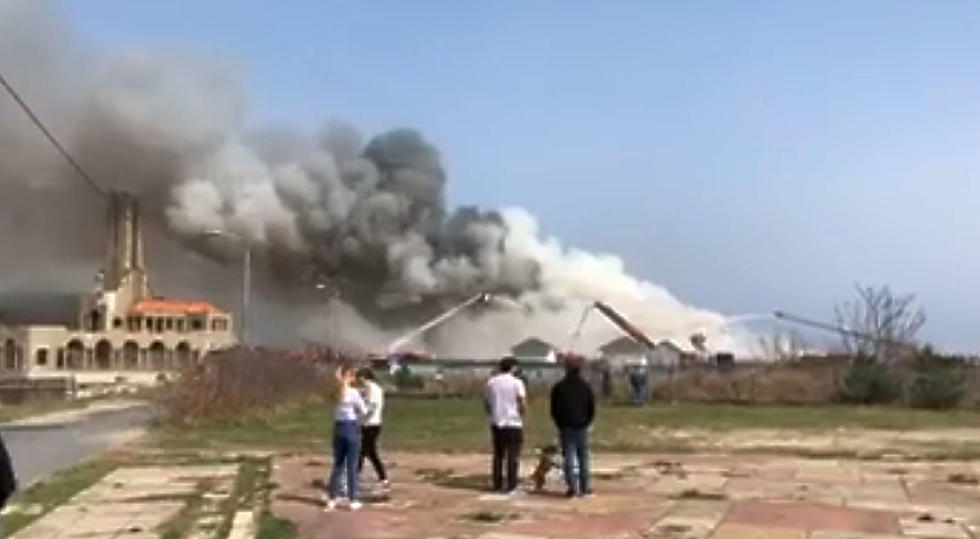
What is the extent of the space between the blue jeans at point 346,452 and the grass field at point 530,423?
1050 centimetres

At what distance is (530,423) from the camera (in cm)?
3703

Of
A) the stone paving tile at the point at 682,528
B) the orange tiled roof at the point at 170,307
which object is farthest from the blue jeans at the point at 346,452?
the orange tiled roof at the point at 170,307

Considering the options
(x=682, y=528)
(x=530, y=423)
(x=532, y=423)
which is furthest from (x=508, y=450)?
(x=532, y=423)

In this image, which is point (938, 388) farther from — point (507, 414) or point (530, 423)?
point (507, 414)

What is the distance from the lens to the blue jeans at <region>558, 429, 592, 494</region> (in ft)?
58.1

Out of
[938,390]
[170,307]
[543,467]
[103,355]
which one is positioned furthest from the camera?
[103,355]

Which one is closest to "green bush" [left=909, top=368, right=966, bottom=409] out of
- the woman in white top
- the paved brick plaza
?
the paved brick plaza

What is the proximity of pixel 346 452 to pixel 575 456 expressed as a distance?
2970 mm

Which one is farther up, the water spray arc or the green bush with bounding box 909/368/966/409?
the water spray arc

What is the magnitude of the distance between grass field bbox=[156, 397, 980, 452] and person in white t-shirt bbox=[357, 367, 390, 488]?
8.59 meters

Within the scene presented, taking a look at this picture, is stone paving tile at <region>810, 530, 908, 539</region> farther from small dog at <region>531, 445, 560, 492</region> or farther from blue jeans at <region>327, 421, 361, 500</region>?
blue jeans at <region>327, 421, 361, 500</region>

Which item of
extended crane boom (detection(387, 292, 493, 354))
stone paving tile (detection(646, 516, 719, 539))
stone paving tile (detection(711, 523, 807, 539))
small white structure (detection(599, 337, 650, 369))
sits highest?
extended crane boom (detection(387, 292, 493, 354))

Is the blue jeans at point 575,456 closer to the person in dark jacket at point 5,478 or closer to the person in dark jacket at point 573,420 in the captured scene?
the person in dark jacket at point 573,420

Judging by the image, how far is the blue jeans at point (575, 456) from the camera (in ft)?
58.1
